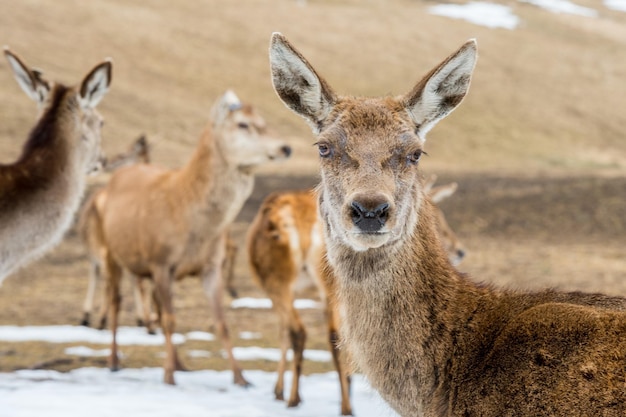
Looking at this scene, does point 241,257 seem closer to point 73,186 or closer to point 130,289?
point 130,289

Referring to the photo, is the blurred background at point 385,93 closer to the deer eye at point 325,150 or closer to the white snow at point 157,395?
the white snow at point 157,395

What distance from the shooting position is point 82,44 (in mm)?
43844

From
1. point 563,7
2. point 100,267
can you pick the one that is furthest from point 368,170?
point 563,7

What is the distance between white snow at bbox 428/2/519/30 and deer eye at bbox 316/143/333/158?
60309 millimetres

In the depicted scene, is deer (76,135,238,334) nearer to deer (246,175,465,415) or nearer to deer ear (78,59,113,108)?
deer ear (78,59,113,108)

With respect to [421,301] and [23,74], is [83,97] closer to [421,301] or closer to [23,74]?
[23,74]

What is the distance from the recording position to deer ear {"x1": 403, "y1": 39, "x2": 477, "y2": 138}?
193 inches

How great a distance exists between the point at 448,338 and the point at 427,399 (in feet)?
0.98

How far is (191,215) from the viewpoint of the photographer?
9492 millimetres

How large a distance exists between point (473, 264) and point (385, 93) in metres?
30.4

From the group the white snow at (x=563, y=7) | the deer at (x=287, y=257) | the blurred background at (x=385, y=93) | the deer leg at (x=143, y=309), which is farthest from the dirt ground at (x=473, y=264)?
the white snow at (x=563, y=7)

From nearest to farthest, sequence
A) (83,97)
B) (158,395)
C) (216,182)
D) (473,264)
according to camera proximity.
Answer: (158,395), (83,97), (216,182), (473,264)

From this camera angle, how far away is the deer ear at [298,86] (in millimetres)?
4926

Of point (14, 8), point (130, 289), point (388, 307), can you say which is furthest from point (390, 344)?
point (14, 8)
